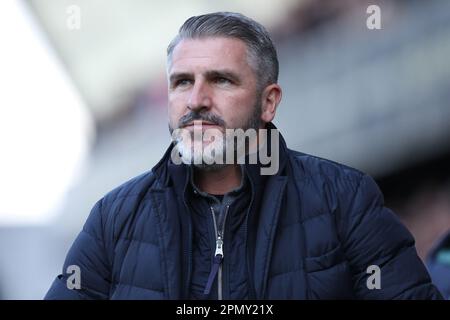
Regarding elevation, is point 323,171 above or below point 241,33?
below

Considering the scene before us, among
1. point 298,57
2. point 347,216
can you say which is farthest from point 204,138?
point 298,57

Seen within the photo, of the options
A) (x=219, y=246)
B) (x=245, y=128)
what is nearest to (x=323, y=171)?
(x=245, y=128)

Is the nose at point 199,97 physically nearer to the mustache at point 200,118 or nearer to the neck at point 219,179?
the mustache at point 200,118

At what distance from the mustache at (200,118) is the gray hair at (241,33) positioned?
0.18 m

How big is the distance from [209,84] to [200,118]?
0.09 m

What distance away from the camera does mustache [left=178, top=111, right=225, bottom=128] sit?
1.73 metres

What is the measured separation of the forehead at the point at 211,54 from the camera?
→ 5.76 feet

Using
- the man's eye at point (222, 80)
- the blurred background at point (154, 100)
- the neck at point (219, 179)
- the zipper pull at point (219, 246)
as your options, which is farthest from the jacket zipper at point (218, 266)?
the blurred background at point (154, 100)

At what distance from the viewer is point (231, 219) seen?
1771 mm

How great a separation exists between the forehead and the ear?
12 centimetres

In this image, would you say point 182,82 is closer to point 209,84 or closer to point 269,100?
point 209,84

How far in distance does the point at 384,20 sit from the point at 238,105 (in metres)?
1.97

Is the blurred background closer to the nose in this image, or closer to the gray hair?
the gray hair
